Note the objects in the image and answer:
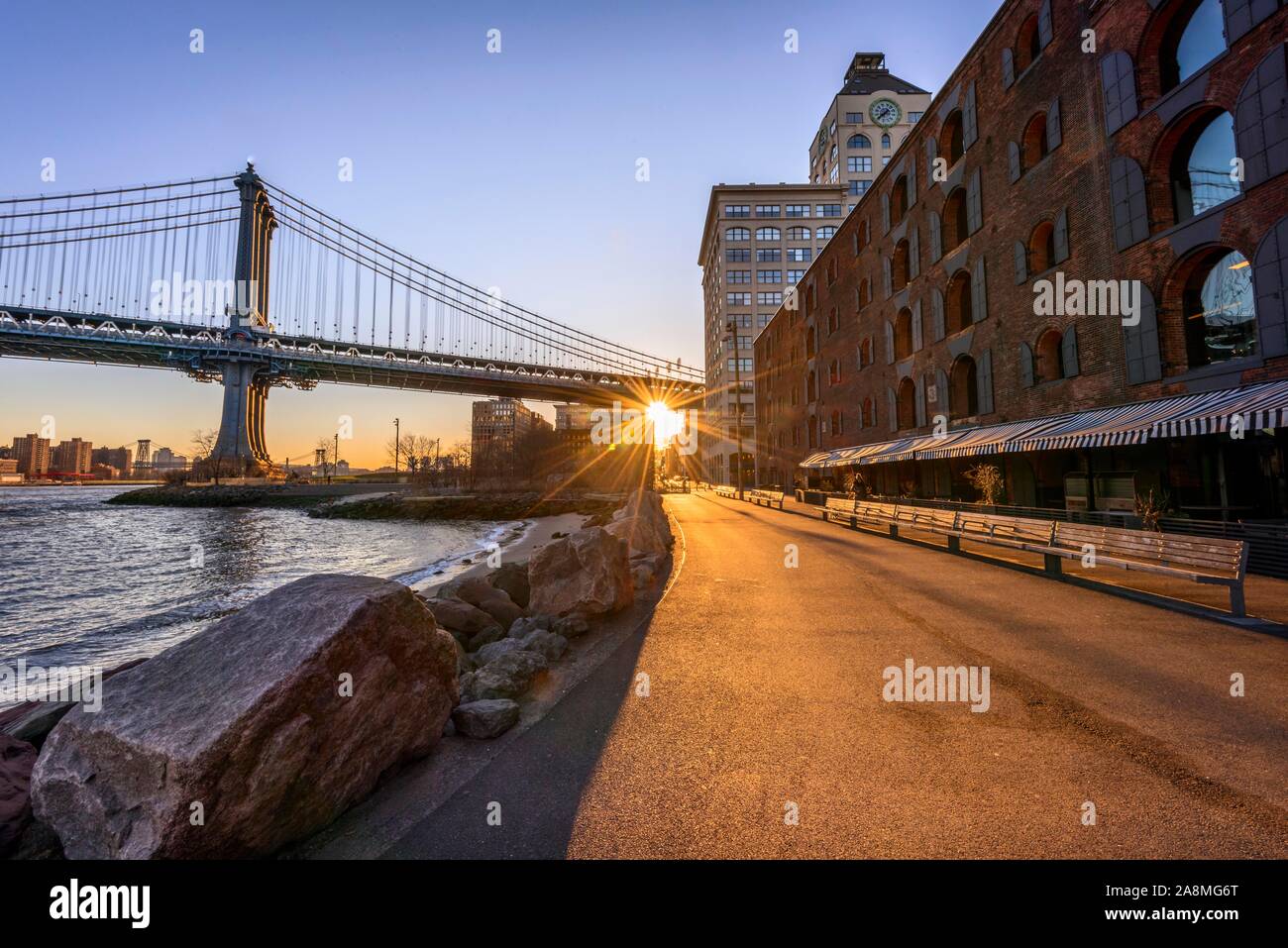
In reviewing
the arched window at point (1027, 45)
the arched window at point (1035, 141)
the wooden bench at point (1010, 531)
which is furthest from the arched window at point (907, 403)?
the wooden bench at point (1010, 531)

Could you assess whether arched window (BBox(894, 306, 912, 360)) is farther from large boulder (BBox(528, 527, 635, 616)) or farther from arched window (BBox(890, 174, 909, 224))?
large boulder (BBox(528, 527, 635, 616))

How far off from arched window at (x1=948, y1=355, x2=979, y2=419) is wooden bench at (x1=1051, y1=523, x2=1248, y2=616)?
13192mm

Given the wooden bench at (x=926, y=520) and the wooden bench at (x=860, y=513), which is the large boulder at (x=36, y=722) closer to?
the wooden bench at (x=926, y=520)

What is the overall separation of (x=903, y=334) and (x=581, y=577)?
23674 millimetres

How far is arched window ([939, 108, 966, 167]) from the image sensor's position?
21.2 meters

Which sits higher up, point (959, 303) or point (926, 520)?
point (959, 303)

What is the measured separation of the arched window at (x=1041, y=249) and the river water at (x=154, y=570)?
2046 centimetres

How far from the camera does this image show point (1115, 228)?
45.4 feet

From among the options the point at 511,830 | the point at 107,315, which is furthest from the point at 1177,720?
the point at 107,315

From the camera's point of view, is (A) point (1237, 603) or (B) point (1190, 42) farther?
(B) point (1190, 42)

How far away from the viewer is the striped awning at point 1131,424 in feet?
31.4

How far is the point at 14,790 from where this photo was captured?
9.70 feet

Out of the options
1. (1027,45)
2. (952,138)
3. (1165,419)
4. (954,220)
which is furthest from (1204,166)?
(952,138)

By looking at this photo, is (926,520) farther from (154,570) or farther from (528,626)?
(154,570)
